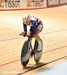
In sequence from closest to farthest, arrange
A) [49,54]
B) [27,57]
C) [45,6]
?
[27,57]
[49,54]
[45,6]

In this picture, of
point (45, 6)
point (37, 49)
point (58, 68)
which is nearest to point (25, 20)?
point (37, 49)

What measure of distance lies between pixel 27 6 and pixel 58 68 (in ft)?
34.4

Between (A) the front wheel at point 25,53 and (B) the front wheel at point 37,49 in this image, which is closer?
(A) the front wheel at point 25,53

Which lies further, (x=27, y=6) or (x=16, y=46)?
(x=27, y=6)

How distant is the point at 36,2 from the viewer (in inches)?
542

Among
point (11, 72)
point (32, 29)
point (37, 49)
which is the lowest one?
point (11, 72)

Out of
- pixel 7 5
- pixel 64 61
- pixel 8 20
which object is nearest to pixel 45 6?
pixel 7 5

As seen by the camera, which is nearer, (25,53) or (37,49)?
(25,53)

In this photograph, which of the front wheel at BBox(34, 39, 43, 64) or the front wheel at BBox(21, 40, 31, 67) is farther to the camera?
the front wheel at BBox(34, 39, 43, 64)

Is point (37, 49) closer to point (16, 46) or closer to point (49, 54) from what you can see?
point (49, 54)

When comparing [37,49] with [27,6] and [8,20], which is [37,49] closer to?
[8,20]

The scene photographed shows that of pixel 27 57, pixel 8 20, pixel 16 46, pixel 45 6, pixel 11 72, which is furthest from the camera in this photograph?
pixel 45 6

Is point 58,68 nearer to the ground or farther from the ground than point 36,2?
nearer to the ground

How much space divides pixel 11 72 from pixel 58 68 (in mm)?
632
